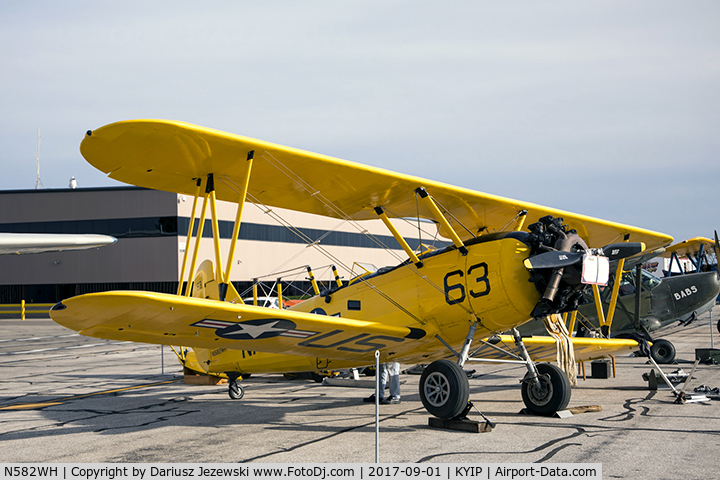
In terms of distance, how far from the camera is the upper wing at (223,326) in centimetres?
563

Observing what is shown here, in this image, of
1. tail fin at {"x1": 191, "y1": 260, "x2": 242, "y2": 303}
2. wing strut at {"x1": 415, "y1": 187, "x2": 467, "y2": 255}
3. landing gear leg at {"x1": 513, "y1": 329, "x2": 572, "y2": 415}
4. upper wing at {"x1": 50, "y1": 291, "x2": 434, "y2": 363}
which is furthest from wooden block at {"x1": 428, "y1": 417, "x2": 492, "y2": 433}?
tail fin at {"x1": 191, "y1": 260, "x2": 242, "y2": 303}

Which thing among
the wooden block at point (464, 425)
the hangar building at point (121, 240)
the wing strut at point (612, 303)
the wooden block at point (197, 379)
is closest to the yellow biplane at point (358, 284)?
the wooden block at point (464, 425)

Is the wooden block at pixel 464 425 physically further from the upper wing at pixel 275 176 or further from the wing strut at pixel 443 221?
the upper wing at pixel 275 176

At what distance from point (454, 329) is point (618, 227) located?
4.44 m

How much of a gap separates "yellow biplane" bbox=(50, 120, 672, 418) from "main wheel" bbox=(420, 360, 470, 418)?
1 cm

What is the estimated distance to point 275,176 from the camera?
7.62 m

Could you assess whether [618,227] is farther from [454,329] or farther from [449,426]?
[449,426]

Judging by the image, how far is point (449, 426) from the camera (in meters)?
6.62

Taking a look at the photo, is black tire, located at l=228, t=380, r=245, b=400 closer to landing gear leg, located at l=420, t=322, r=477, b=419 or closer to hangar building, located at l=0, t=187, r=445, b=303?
landing gear leg, located at l=420, t=322, r=477, b=419

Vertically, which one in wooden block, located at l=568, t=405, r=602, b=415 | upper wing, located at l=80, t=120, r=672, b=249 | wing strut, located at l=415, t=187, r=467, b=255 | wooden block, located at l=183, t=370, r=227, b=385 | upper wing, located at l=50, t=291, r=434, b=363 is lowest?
wooden block, located at l=183, t=370, r=227, b=385

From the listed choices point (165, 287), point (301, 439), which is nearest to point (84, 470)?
point (301, 439)

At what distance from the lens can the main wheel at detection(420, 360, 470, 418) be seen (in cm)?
648

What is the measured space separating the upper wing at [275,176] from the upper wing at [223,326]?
5.61ft

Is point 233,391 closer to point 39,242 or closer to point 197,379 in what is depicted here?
point 197,379
